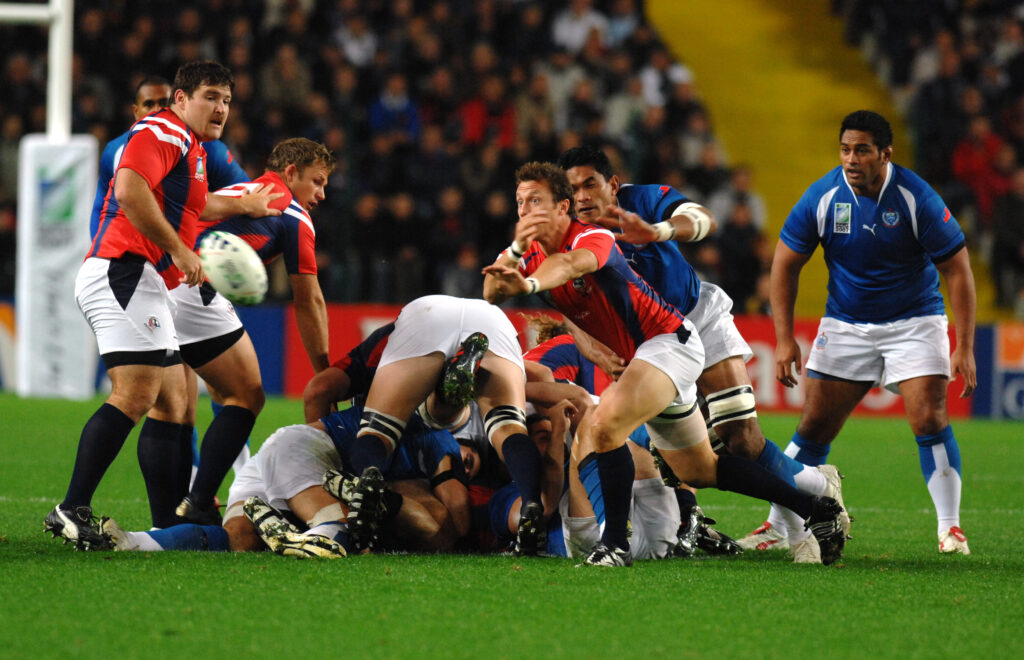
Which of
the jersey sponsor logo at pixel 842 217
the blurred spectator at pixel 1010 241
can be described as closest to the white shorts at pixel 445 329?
the jersey sponsor logo at pixel 842 217

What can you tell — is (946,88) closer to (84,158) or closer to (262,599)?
(84,158)

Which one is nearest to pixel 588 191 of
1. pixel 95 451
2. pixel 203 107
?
pixel 203 107

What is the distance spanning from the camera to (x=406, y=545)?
5492 mm

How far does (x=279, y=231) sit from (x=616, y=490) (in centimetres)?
210

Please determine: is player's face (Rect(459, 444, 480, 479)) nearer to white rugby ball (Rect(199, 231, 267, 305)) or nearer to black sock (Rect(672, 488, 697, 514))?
black sock (Rect(672, 488, 697, 514))

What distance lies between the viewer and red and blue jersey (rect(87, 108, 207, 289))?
17.4ft

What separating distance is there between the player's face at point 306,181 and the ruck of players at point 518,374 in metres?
0.01

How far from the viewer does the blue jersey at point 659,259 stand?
Answer: 596 cm

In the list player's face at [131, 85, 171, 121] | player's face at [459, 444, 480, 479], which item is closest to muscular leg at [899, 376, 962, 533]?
player's face at [459, 444, 480, 479]

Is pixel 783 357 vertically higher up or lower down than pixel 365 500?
higher up

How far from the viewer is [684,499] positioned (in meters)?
5.82

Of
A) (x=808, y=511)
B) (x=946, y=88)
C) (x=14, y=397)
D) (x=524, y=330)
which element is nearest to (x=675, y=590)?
(x=808, y=511)

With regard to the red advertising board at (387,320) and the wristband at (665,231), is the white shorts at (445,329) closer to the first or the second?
the wristband at (665,231)

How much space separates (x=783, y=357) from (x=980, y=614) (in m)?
2.20
